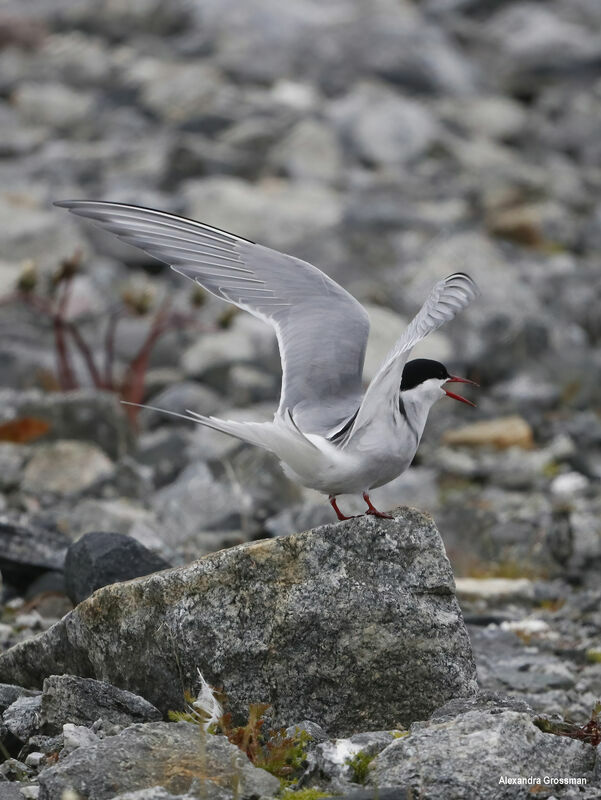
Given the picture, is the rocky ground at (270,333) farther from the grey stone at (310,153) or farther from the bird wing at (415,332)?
the bird wing at (415,332)

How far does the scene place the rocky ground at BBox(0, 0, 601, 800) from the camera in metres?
3.67

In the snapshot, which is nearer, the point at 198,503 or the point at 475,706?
the point at 475,706

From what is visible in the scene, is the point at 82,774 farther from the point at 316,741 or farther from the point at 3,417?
the point at 3,417

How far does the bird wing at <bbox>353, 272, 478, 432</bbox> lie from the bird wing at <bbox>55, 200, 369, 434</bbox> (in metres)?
0.61

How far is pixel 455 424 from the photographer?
30.2ft

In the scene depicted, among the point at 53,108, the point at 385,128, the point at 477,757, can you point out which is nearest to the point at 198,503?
the point at 477,757

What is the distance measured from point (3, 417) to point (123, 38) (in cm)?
1193

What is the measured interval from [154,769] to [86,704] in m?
0.51

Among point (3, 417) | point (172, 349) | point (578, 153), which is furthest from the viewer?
point (578, 153)

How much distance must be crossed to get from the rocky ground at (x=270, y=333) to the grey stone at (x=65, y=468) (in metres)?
0.02

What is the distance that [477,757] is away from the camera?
3.16 m

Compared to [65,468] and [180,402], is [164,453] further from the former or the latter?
[180,402]

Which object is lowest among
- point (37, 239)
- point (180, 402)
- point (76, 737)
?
point (37, 239)

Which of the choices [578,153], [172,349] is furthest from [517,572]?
[578,153]
